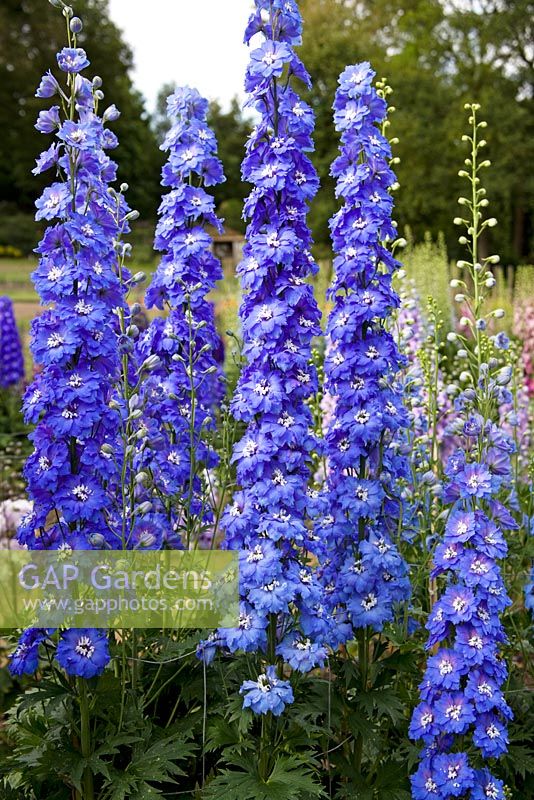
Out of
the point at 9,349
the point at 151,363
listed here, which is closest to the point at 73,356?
the point at 151,363

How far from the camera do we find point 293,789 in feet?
8.77

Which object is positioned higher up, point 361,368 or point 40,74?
point 40,74

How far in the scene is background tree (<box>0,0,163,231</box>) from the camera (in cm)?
2736

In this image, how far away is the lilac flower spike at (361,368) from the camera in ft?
9.90

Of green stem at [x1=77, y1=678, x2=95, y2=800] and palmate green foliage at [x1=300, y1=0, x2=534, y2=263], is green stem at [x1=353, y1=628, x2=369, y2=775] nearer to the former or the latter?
green stem at [x1=77, y1=678, x2=95, y2=800]

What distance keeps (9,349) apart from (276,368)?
247 inches

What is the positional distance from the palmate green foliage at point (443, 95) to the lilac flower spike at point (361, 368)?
21660 millimetres

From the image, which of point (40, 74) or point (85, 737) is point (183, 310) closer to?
point (85, 737)

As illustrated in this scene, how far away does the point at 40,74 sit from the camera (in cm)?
2775

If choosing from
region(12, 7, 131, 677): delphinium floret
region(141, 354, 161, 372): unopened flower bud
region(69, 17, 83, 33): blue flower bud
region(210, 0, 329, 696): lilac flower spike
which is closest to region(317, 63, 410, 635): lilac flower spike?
region(210, 0, 329, 696): lilac flower spike

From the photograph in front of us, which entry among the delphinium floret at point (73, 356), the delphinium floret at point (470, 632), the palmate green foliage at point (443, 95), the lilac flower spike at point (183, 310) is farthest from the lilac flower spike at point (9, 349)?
the palmate green foliage at point (443, 95)

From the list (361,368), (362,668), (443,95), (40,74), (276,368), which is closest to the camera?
(276,368)

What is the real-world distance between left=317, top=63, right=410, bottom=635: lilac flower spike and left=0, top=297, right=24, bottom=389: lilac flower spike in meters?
6.03

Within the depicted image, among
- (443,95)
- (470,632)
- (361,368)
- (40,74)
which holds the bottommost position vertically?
(470,632)
